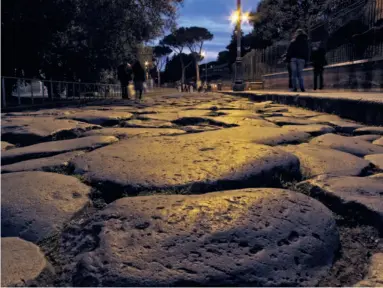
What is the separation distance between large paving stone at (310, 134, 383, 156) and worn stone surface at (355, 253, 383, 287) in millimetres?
1369

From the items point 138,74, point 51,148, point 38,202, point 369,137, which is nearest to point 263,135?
point 369,137

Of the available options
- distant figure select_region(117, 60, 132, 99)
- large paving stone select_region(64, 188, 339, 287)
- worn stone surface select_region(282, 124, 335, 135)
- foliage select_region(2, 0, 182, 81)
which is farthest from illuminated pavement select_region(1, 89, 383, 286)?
distant figure select_region(117, 60, 132, 99)

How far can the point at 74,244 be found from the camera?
50.6 inches

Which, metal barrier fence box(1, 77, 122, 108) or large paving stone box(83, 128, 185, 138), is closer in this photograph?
large paving stone box(83, 128, 185, 138)

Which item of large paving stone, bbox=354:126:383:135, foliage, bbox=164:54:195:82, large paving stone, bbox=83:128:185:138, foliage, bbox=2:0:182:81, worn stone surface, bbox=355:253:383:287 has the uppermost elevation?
foliage, bbox=164:54:195:82

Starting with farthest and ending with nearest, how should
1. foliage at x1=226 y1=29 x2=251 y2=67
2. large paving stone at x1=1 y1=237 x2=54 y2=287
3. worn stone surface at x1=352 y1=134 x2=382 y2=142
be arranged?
foliage at x1=226 y1=29 x2=251 y2=67 → worn stone surface at x1=352 y1=134 x2=382 y2=142 → large paving stone at x1=1 y1=237 x2=54 y2=287

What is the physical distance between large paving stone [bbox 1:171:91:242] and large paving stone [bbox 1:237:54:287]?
3.0 inches

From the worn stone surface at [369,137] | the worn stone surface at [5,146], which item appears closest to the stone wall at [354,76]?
the worn stone surface at [369,137]

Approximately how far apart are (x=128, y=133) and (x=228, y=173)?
5.52 ft

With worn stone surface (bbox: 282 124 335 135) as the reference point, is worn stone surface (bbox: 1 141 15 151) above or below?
below

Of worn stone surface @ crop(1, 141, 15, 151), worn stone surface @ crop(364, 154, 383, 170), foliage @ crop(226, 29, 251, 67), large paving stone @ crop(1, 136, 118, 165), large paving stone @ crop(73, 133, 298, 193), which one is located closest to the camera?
large paving stone @ crop(73, 133, 298, 193)

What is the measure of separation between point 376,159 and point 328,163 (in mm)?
345

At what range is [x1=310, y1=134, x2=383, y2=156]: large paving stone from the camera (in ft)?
8.36

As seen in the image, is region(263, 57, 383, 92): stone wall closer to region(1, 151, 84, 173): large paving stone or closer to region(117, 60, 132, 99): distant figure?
region(117, 60, 132, 99): distant figure
